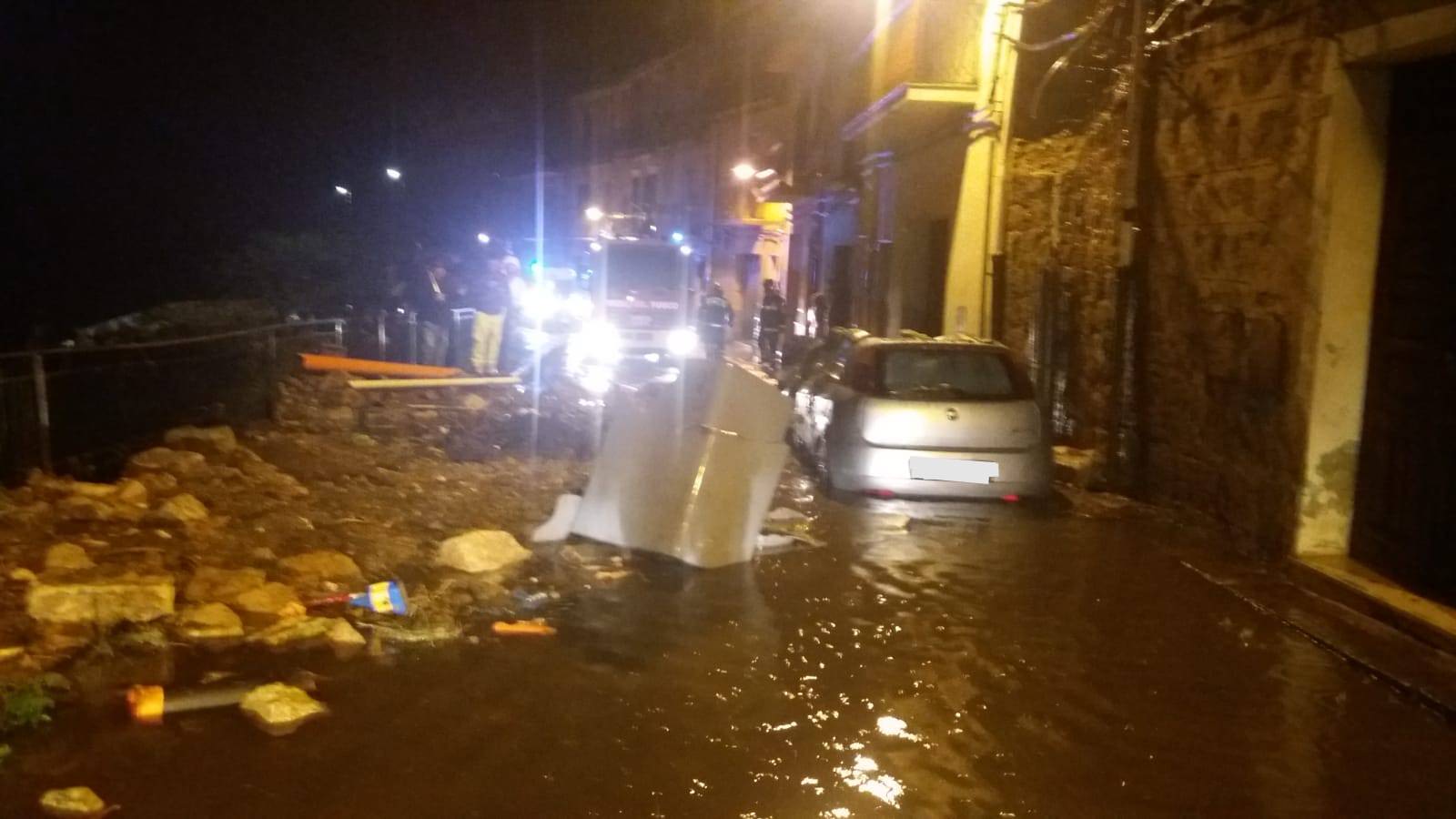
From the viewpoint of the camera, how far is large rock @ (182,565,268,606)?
257 inches

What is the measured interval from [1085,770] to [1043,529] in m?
4.82

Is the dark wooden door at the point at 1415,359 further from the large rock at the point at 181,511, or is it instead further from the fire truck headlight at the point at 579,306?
the fire truck headlight at the point at 579,306

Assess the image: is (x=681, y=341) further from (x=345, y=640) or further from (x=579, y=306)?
(x=345, y=640)

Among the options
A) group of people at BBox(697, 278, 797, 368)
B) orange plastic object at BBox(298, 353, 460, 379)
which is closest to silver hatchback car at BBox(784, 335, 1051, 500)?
orange plastic object at BBox(298, 353, 460, 379)

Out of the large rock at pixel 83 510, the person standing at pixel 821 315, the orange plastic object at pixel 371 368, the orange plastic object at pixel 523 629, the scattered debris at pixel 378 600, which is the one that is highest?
the person standing at pixel 821 315

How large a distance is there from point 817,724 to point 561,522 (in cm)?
361

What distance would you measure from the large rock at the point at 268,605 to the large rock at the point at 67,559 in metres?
0.83

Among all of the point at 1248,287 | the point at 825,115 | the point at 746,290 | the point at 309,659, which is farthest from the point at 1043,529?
the point at 746,290

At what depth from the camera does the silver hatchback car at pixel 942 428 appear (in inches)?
379

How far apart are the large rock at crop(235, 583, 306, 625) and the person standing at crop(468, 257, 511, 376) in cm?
986

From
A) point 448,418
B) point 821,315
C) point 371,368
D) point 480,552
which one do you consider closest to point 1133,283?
point 480,552

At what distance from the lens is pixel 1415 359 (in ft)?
24.7

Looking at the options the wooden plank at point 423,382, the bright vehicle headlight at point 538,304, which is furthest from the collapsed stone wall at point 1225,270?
the bright vehicle headlight at point 538,304

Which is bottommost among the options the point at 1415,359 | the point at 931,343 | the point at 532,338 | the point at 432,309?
the point at 532,338
